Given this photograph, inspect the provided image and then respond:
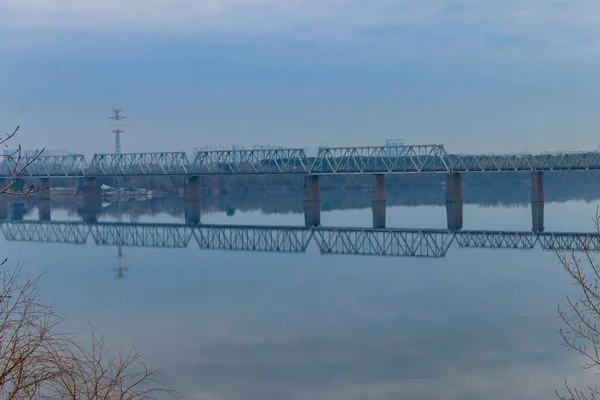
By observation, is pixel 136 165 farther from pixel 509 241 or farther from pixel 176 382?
pixel 176 382

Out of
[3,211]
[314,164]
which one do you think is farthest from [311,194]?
[3,211]

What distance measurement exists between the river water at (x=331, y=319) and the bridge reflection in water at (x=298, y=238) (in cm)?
243

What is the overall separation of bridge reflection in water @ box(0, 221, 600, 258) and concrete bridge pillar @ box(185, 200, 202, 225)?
4.35 metres

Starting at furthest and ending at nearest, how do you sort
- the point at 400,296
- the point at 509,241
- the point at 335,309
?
the point at 509,241 < the point at 400,296 < the point at 335,309

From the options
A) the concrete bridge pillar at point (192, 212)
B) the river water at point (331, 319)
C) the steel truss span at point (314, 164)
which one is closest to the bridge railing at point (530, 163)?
the steel truss span at point (314, 164)

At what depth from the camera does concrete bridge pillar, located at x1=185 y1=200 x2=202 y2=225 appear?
63.3 meters

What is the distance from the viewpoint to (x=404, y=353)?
17562 millimetres

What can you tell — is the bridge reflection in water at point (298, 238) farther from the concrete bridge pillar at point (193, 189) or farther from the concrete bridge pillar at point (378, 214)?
the concrete bridge pillar at point (193, 189)

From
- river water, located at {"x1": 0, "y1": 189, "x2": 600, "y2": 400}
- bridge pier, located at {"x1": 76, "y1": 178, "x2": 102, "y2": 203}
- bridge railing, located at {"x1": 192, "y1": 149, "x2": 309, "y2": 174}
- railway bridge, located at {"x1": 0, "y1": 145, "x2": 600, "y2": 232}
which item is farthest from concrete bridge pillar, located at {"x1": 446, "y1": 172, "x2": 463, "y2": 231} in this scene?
bridge pier, located at {"x1": 76, "y1": 178, "x2": 102, "y2": 203}

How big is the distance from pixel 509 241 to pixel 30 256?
25.1 m

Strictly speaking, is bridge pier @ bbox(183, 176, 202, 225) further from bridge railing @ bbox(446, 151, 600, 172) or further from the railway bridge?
bridge railing @ bbox(446, 151, 600, 172)

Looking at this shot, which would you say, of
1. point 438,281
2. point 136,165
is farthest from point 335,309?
point 136,165

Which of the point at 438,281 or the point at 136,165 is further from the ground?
the point at 136,165

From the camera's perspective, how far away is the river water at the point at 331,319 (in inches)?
608
